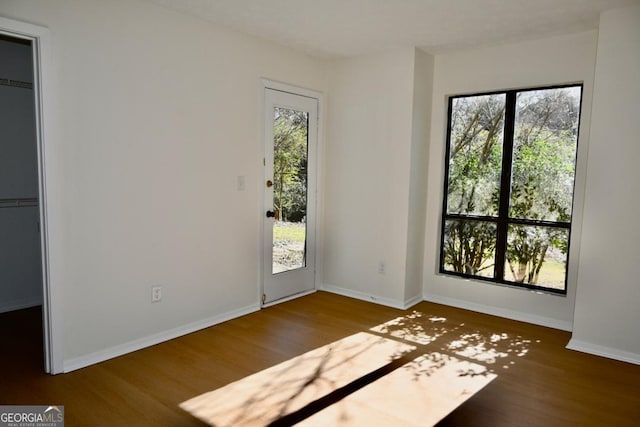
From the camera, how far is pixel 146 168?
3135 millimetres

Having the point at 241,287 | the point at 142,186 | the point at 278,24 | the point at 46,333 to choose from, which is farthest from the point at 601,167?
the point at 46,333

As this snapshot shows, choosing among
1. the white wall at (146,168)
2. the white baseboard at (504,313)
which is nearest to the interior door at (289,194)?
the white wall at (146,168)

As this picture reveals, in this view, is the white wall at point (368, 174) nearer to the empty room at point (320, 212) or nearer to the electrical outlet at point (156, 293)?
the empty room at point (320, 212)

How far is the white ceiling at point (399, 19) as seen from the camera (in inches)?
119

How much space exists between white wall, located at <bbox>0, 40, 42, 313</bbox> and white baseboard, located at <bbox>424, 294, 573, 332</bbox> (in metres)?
3.93

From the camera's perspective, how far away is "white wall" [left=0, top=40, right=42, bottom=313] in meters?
3.91

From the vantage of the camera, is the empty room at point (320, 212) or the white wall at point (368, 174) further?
the white wall at point (368, 174)

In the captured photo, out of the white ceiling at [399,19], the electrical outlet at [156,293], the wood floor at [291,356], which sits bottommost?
the wood floor at [291,356]

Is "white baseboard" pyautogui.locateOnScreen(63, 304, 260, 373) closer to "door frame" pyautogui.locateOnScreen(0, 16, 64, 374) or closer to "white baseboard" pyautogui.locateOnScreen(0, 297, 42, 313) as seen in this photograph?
"door frame" pyautogui.locateOnScreen(0, 16, 64, 374)

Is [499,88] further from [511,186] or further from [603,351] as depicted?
[603,351]

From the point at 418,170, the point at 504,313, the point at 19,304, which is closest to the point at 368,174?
the point at 418,170

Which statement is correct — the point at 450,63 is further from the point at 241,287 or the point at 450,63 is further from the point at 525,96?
the point at 241,287

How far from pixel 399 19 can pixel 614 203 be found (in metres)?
2.11

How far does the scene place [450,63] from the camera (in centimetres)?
428
